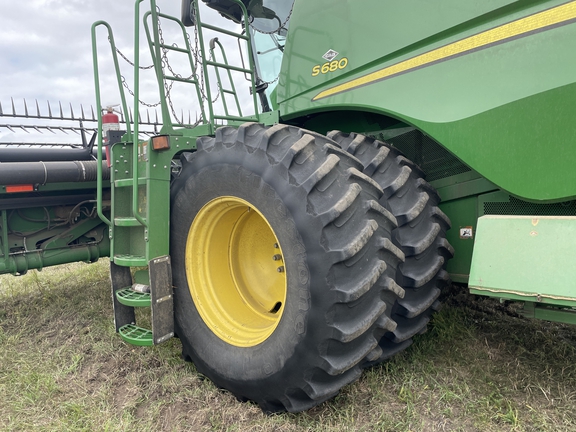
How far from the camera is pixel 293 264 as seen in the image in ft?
5.86

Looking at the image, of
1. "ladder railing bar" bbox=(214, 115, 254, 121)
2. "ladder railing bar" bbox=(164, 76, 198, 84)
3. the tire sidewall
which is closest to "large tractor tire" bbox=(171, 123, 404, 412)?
the tire sidewall

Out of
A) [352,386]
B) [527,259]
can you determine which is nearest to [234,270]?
[352,386]

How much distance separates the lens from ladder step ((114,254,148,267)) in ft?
7.64

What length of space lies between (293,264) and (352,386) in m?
0.80

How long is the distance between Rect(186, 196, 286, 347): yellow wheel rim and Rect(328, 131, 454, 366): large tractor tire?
2.01 feet

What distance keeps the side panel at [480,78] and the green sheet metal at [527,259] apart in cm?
12

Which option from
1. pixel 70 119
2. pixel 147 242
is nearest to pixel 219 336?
pixel 147 242

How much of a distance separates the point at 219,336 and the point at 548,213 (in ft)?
5.45

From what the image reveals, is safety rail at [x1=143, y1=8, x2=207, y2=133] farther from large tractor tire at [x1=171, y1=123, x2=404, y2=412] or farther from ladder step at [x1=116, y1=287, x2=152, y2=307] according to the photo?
ladder step at [x1=116, y1=287, x2=152, y2=307]

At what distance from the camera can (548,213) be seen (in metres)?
1.80

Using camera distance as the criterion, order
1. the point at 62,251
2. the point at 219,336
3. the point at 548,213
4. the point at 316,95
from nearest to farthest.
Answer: the point at 548,213
the point at 219,336
the point at 316,95
the point at 62,251

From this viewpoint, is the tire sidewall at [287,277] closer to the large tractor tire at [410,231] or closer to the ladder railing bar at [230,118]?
the large tractor tire at [410,231]

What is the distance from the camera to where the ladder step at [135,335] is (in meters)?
2.29

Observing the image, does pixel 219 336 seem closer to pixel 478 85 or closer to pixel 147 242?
pixel 147 242
